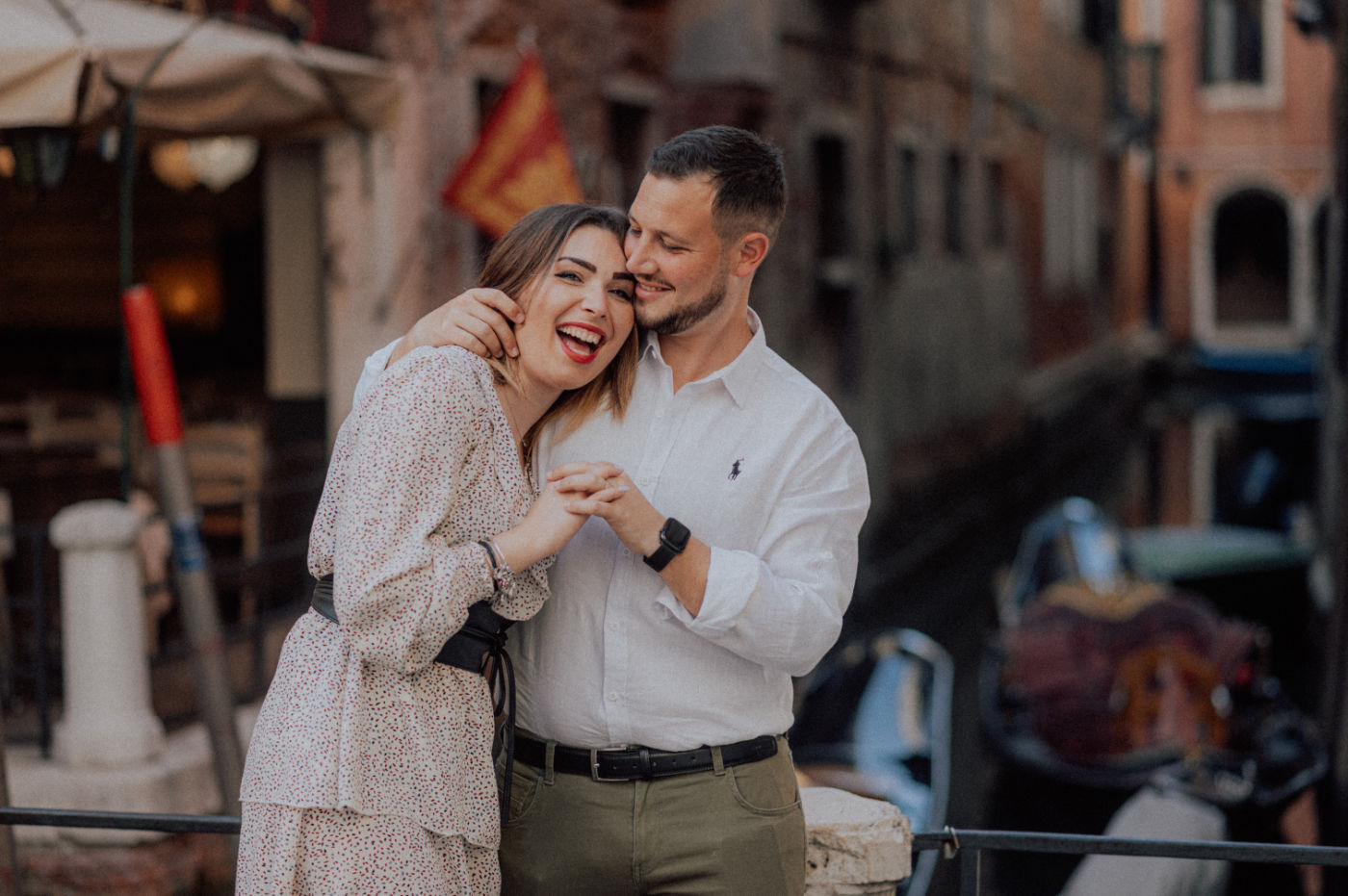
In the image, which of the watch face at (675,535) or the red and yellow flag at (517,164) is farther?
the red and yellow flag at (517,164)

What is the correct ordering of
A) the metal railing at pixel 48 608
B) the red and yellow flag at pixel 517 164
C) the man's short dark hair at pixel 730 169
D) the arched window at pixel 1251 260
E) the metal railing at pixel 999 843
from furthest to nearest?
the arched window at pixel 1251 260, the red and yellow flag at pixel 517 164, the metal railing at pixel 48 608, the metal railing at pixel 999 843, the man's short dark hair at pixel 730 169

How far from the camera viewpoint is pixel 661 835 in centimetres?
194

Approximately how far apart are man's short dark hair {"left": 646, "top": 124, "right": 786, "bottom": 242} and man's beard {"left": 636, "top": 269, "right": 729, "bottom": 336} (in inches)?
2.8

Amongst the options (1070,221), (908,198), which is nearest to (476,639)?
(908,198)

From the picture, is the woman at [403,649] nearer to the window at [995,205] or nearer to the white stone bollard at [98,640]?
the white stone bollard at [98,640]

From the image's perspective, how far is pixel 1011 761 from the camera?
22.6 ft

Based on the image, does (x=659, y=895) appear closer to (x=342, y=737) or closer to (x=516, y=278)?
(x=342, y=737)

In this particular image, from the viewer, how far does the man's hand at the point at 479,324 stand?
1.89m

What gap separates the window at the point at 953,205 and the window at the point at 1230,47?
17188 mm

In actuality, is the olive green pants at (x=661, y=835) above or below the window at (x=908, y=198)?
below

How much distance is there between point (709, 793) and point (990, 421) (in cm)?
1716

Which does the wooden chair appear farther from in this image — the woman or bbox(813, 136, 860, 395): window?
bbox(813, 136, 860, 395): window

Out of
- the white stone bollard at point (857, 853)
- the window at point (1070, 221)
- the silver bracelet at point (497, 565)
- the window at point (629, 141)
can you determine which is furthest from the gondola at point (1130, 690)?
the window at point (1070, 221)

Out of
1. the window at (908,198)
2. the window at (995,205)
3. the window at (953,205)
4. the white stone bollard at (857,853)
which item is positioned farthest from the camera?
the window at (995,205)
